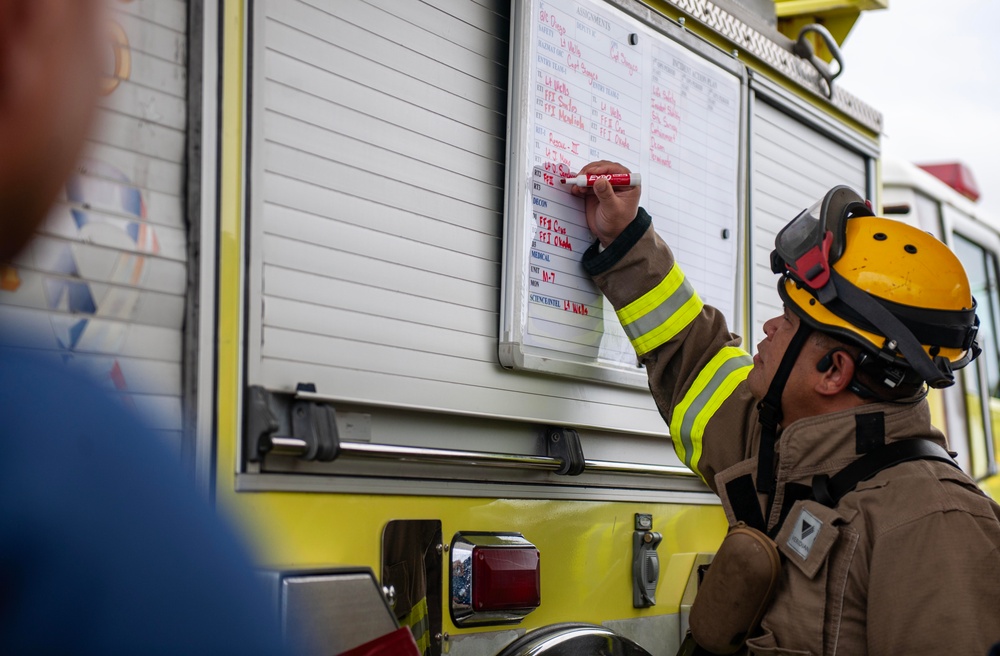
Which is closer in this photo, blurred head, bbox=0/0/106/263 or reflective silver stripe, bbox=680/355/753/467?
blurred head, bbox=0/0/106/263

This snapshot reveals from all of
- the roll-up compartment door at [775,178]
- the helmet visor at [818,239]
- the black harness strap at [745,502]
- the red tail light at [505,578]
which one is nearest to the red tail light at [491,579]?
the red tail light at [505,578]

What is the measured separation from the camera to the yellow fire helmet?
Result: 2463 millimetres

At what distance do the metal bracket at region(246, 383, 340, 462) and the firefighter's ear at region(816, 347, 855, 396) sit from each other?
4.25 feet

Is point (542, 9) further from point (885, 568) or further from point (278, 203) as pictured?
point (885, 568)

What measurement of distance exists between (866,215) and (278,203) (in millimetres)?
1623

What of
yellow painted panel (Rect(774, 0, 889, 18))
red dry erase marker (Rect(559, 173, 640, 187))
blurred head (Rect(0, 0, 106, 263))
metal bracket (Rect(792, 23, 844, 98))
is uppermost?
yellow painted panel (Rect(774, 0, 889, 18))

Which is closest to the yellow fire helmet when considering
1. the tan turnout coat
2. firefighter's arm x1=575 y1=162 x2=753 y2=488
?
the tan turnout coat

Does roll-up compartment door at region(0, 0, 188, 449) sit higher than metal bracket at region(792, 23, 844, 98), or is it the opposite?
metal bracket at region(792, 23, 844, 98)

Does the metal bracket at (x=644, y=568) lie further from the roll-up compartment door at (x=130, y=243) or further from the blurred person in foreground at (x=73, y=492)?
the blurred person in foreground at (x=73, y=492)

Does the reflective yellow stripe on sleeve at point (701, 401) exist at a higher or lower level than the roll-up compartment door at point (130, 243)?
lower

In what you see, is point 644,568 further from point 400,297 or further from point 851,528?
point 400,297

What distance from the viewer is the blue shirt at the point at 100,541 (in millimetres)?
520

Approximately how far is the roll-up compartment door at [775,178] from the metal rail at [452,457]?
0.81m

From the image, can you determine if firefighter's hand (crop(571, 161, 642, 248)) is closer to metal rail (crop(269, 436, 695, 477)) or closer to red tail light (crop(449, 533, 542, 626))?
metal rail (crop(269, 436, 695, 477))
